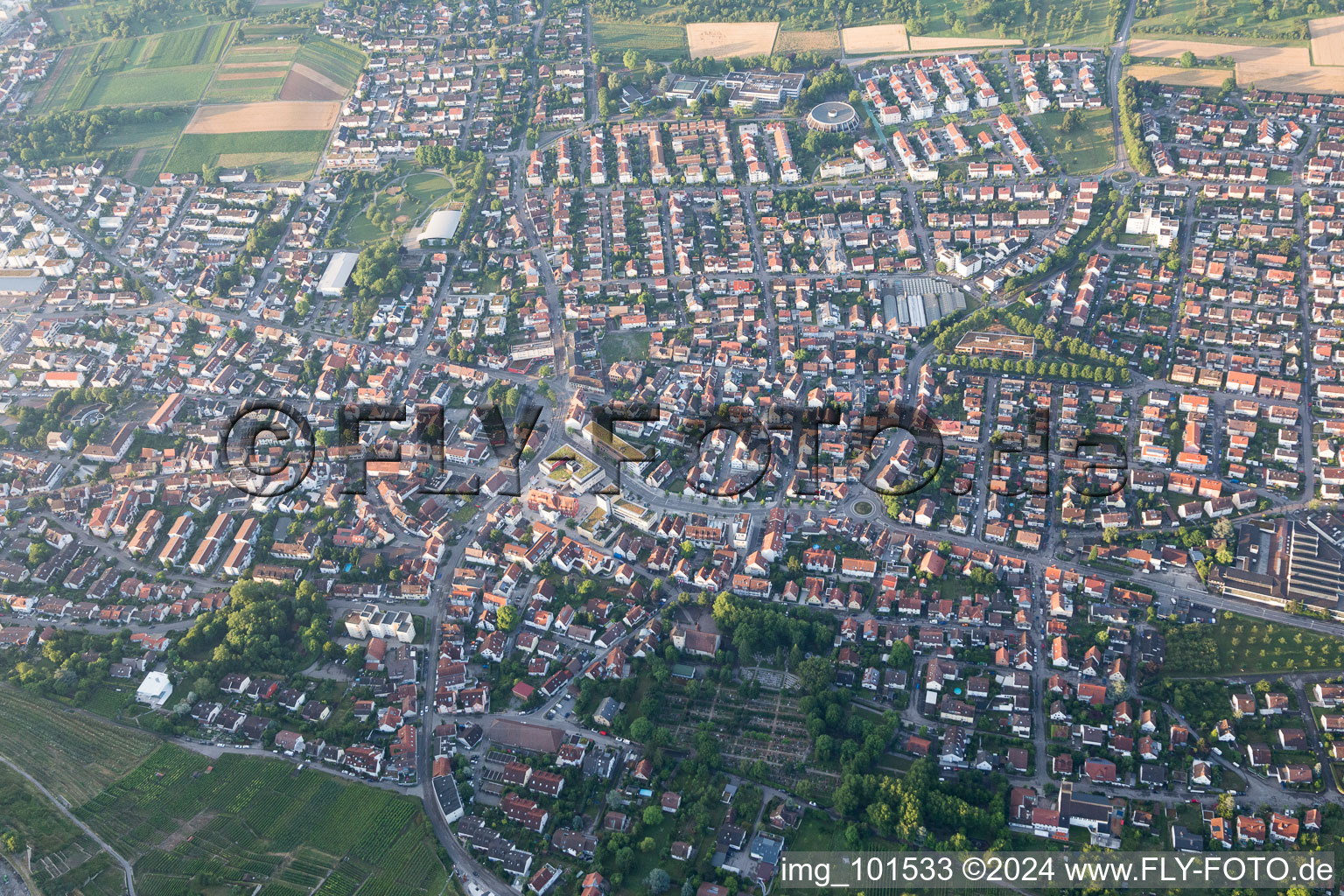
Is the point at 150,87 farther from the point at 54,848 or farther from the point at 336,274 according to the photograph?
the point at 54,848

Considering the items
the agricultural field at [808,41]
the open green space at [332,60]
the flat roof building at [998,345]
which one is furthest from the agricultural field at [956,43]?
the open green space at [332,60]

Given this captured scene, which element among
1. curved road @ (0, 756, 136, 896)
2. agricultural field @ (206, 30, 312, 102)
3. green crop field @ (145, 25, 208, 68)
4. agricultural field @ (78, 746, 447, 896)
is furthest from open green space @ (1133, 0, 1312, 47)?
curved road @ (0, 756, 136, 896)

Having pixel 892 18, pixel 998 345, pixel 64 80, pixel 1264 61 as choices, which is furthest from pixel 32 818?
pixel 1264 61

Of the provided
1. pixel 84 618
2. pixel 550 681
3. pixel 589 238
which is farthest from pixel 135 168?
pixel 550 681

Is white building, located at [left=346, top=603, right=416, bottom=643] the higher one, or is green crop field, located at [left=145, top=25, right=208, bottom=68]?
green crop field, located at [left=145, top=25, right=208, bottom=68]

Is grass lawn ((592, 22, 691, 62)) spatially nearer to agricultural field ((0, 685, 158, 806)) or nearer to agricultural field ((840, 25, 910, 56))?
agricultural field ((840, 25, 910, 56))

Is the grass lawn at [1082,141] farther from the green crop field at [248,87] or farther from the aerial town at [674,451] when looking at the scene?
the green crop field at [248,87]
